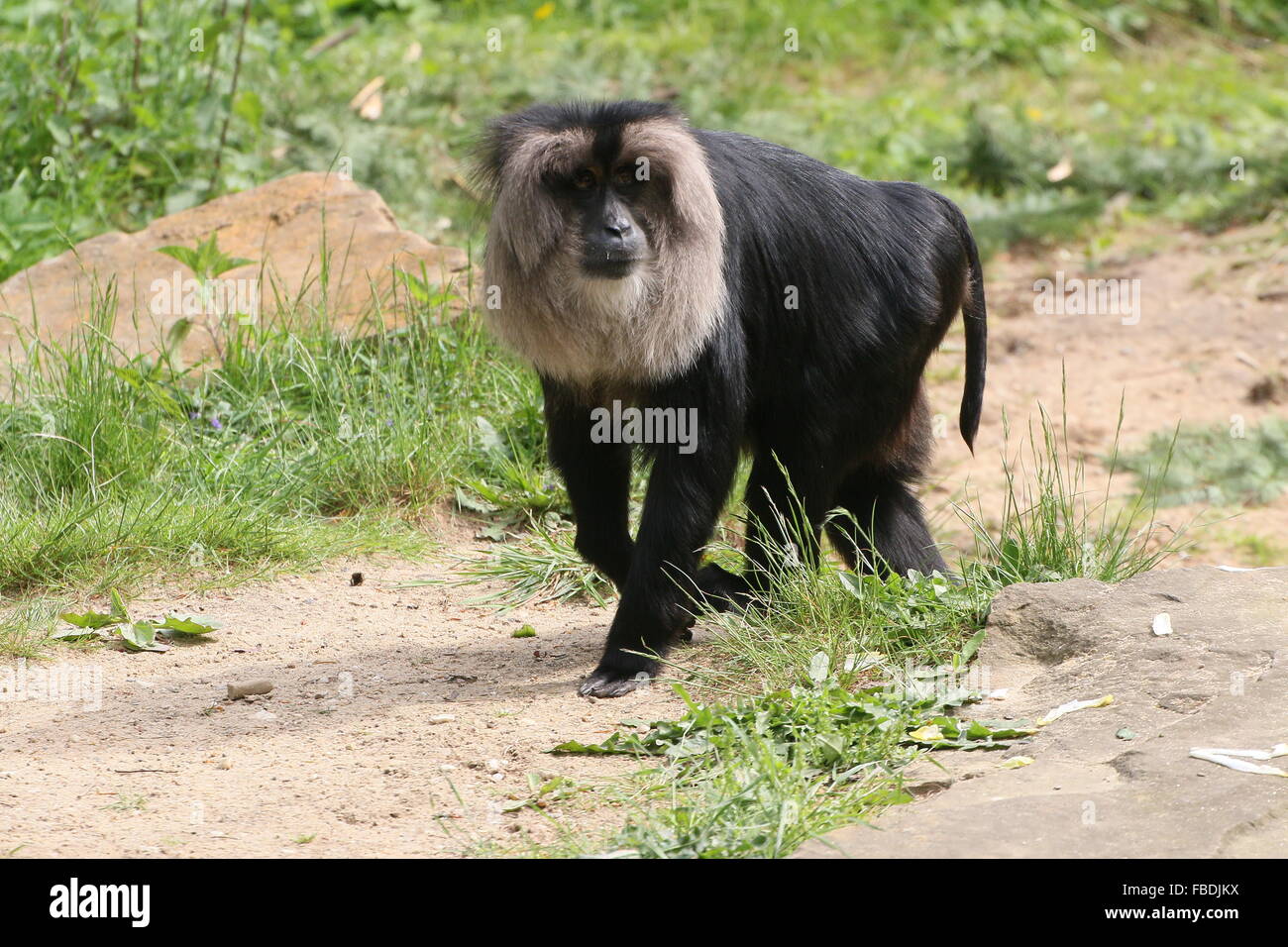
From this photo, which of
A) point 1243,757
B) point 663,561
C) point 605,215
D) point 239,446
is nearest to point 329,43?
point 239,446

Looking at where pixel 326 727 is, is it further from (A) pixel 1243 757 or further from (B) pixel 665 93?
(B) pixel 665 93

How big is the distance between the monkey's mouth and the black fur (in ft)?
1.06

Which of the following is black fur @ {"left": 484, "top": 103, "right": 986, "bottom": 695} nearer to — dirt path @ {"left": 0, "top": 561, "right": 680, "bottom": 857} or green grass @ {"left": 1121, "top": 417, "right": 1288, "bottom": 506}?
dirt path @ {"left": 0, "top": 561, "right": 680, "bottom": 857}

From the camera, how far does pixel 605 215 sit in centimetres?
409

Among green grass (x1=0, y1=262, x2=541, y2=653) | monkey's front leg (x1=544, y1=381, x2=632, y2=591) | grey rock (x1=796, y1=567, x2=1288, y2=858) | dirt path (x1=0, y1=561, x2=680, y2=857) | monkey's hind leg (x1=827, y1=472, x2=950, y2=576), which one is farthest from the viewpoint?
green grass (x1=0, y1=262, x2=541, y2=653)

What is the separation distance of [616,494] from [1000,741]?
4.91ft

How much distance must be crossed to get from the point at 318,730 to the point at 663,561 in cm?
107

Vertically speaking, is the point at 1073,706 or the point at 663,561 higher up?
the point at 663,561

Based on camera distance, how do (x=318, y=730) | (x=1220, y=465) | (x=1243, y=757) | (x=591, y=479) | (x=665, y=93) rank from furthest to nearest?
1. (x=665, y=93)
2. (x=1220, y=465)
3. (x=591, y=479)
4. (x=318, y=730)
5. (x=1243, y=757)

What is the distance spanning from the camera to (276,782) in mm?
3695

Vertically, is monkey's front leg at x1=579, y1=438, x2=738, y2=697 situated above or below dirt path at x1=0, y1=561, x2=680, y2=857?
above

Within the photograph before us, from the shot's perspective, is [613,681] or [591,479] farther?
[591,479]

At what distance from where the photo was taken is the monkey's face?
4.08 meters

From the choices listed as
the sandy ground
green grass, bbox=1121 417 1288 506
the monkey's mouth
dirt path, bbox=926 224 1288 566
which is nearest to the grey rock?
the sandy ground
